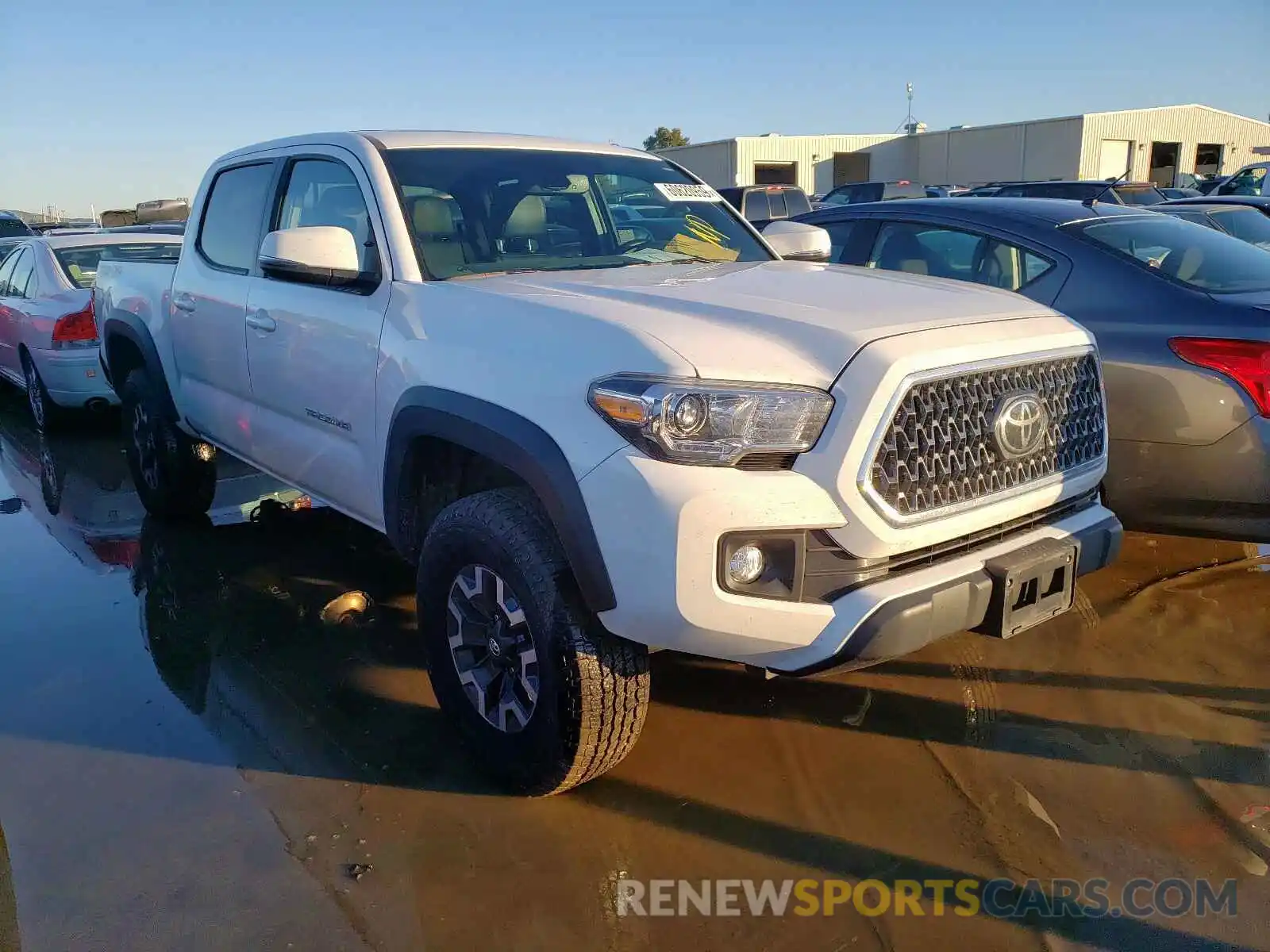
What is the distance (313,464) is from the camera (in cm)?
383

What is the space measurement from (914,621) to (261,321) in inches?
114

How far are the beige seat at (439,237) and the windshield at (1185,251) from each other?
106 inches

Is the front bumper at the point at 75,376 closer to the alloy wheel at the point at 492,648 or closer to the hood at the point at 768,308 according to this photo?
the hood at the point at 768,308

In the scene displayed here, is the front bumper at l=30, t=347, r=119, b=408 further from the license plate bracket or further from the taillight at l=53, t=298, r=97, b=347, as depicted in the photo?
the license plate bracket

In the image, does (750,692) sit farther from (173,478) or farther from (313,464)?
(173,478)

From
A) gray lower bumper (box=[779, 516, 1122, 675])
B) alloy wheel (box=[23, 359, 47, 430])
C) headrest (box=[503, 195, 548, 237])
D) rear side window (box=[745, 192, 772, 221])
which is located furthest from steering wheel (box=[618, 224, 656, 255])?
rear side window (box=[745, 192, 772, 221])

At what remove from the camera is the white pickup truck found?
2.38 metres

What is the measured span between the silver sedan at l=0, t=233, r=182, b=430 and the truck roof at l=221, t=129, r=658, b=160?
3.56 m

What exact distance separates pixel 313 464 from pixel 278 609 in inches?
38.0

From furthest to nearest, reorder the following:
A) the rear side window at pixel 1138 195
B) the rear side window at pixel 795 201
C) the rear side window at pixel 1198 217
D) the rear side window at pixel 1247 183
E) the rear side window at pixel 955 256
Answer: the rear side window at pixel 1247 183 → the rear side window at pixel 795 201 → the rear side window at pixel 1138 195 → the rear side window at pixel 1198 217 → the rear side window at pixel 955 256

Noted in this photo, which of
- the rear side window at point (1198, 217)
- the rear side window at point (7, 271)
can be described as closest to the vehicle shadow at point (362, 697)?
the rear side window at point (7, 271)

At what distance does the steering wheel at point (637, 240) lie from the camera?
12.6ft

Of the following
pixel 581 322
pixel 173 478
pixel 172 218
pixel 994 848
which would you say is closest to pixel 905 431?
pixel 581 322

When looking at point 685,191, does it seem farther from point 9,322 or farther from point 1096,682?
point 9,322
